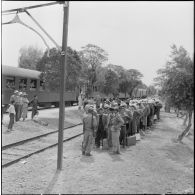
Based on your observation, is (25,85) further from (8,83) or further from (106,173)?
(106,173)

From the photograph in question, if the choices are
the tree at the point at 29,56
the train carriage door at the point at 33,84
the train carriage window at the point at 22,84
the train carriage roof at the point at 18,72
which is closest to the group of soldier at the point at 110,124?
the train carriage roof at the point at 18,72

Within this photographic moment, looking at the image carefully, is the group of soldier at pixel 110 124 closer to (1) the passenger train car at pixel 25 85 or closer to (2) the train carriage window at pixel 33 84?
(1) the passenger train car at pixel 25 85

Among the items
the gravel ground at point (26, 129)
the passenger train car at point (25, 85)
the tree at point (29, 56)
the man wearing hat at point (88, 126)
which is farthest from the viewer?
the tree at point (29, 56)

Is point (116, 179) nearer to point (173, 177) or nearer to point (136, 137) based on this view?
point (173, 177)

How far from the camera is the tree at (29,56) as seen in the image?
1458 inches

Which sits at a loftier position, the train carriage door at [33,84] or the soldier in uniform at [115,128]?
the train carriage door at [33,84]

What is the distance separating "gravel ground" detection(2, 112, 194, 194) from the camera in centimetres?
519

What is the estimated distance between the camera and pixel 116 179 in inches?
223

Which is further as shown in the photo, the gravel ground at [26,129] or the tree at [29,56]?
the tree at [29,56]

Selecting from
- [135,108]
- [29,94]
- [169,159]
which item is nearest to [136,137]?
[135,108]

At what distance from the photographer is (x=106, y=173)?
6.05 meters

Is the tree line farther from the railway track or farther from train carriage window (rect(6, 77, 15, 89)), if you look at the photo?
the railway track

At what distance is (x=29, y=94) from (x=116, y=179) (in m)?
12.1

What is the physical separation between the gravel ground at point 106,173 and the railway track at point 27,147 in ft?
0.63
